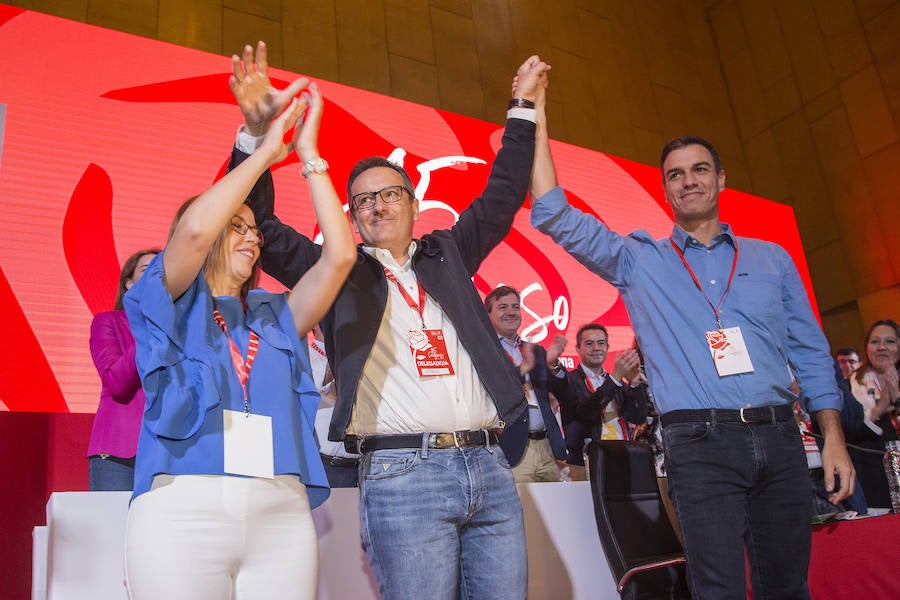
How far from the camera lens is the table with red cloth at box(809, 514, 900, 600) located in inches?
92.2

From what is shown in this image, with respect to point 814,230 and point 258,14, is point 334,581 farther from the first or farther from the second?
point 814,230

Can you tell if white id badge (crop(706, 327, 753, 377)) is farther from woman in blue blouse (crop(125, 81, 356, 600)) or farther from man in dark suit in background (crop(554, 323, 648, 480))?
man in dark suit in background (crop(554, 323, 648, 480))

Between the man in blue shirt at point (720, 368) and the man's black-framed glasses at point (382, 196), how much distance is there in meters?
0.46

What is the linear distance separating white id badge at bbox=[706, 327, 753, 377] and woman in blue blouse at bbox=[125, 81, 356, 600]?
3.13 feet

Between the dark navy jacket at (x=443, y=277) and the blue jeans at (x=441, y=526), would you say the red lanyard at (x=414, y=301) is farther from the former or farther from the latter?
the blue jeans at (x=441, y=526)

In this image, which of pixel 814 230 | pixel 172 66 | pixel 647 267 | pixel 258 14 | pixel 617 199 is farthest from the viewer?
pixel 814 230

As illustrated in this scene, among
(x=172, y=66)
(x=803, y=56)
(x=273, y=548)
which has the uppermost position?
(x=803, y=56)

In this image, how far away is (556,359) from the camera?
3762mm

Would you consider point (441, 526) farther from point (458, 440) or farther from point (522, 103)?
point (522, 103)

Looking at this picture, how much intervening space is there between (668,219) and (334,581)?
15.4ft

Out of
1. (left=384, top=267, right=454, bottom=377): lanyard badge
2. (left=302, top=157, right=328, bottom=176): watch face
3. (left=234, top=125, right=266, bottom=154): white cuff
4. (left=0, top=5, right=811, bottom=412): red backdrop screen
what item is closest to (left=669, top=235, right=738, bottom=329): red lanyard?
(left=384, top=267, right=454, bottom=377): lanyard badge

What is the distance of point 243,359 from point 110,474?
135cm

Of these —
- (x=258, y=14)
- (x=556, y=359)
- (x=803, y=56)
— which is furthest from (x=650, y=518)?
(x=803, y=56)

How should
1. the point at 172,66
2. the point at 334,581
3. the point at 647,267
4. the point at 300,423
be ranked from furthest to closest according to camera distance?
the point at 172,66
the point at 647,267
the point at 334,581
the point at 300,423
